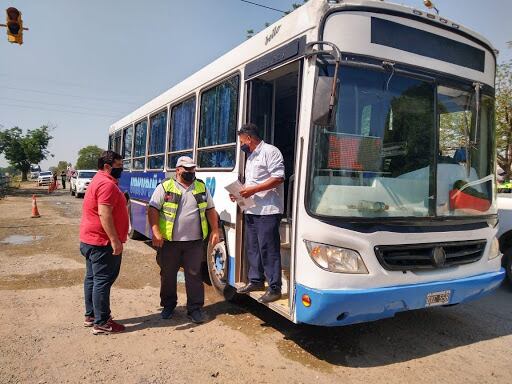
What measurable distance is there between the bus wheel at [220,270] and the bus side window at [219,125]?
1036 millimetres

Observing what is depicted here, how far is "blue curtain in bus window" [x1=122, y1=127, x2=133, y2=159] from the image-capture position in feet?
32.6

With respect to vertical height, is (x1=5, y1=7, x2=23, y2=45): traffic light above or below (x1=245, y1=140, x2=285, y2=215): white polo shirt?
above

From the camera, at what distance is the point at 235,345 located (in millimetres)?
4273

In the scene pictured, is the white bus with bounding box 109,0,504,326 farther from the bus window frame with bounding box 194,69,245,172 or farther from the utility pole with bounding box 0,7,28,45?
the utility pole with bounding box 0,7,28,45

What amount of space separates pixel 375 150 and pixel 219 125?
7.39 feet

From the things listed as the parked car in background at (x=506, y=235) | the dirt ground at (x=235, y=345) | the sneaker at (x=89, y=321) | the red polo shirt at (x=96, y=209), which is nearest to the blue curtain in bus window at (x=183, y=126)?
the red polo shirt at (x=96, y=209)

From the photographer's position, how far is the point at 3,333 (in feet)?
14.6

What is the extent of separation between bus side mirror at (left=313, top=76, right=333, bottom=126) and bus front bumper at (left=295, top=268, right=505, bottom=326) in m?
1.37

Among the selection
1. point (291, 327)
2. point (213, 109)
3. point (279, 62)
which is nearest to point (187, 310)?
point (291, 327)

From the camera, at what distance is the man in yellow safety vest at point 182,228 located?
4711 millimetres

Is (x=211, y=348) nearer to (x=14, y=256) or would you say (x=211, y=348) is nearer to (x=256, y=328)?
(x=256, y=328)

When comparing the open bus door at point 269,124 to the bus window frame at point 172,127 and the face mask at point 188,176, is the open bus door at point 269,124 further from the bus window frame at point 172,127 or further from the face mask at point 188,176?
the bus window frame at point 172,127

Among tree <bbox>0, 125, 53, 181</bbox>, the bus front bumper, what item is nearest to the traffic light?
the bus front bumper

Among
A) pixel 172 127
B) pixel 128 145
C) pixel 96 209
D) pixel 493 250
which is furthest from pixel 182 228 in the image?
pixel 128 145
